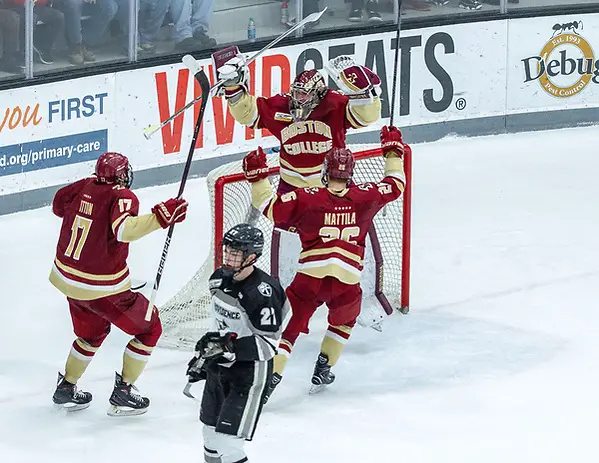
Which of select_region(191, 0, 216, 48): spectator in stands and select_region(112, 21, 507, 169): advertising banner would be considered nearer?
select_region(112, 21, 507, 169): advertising banner

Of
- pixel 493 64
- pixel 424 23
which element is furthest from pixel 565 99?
pixel 424 23

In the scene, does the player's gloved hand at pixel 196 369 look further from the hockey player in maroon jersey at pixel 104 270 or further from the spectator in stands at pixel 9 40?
the spectator in stands at pixel 9 40

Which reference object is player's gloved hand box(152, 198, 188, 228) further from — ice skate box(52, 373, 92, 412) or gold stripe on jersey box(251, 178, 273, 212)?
ice skate box(52, 373, 92, 412)

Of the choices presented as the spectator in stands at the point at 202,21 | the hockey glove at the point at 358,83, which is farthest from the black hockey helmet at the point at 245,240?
the spectator in stands at the point at 202,21

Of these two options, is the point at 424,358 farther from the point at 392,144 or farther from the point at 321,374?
the point at 392,144

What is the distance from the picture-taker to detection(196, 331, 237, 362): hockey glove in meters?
4.69

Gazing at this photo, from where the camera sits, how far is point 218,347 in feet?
15.4

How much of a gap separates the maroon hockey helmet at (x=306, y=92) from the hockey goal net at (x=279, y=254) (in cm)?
42

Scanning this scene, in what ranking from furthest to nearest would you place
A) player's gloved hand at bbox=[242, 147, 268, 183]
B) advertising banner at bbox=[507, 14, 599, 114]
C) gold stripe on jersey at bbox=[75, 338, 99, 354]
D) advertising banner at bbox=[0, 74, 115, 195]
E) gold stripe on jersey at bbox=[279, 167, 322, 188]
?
advertising banner at bbox=[507, 14, 599, 114] → advertising banner at bbox=[0, 74, 115, 195] → gold stripe on jersey at bbox=[279, 167, 322, 188] → player's gloved hand at bbox=[242, 147, 268, 183] → gold stripe on jersey at bbox=[75, 338, 99, 354]

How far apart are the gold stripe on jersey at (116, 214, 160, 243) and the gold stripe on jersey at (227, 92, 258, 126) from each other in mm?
1247

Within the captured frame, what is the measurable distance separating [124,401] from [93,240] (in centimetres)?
71

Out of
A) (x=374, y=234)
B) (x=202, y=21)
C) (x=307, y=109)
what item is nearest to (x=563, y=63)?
(x=202, y=21)

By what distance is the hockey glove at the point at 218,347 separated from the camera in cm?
469

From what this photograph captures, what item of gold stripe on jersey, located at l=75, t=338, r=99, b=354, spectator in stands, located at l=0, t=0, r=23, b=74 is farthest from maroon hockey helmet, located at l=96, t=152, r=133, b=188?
spectator in stands, located at l=0, t=0, r=23, b=74
